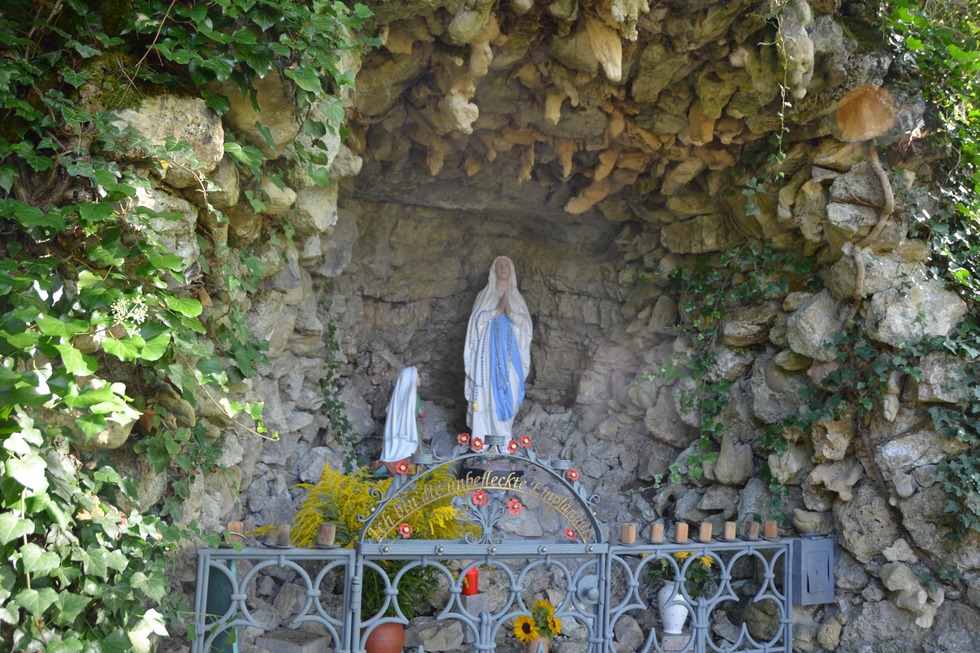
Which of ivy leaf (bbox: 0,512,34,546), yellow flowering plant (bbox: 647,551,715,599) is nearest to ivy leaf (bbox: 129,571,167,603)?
ivy leaf (bbox: 0,512,34,546)

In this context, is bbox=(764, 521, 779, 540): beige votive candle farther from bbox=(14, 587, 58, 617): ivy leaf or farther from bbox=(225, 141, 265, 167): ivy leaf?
bbox=(14, 587, 58, 617): ivy leaf

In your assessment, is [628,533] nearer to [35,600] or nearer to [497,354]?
[497,354]

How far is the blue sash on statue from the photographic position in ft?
15.4

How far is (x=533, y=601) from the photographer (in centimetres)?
380

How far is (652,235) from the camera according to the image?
4.64m

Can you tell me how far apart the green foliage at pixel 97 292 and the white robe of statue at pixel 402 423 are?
6.72 ft

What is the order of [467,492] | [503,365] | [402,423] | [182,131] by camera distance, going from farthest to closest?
1. [503,365]
2. [402,423]
3. [467,492]
4. [182,131]

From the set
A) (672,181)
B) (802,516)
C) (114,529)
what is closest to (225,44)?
(114,529)

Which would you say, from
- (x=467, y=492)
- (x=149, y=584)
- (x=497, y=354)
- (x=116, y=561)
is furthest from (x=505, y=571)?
(x=497, y=354)

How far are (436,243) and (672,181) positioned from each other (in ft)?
5.50

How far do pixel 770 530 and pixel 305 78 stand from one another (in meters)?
2.64

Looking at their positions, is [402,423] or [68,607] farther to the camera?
[402,423]

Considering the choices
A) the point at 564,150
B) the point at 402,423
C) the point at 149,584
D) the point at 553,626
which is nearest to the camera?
the point at 149,584

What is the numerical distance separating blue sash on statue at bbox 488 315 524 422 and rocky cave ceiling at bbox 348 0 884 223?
880 mm
